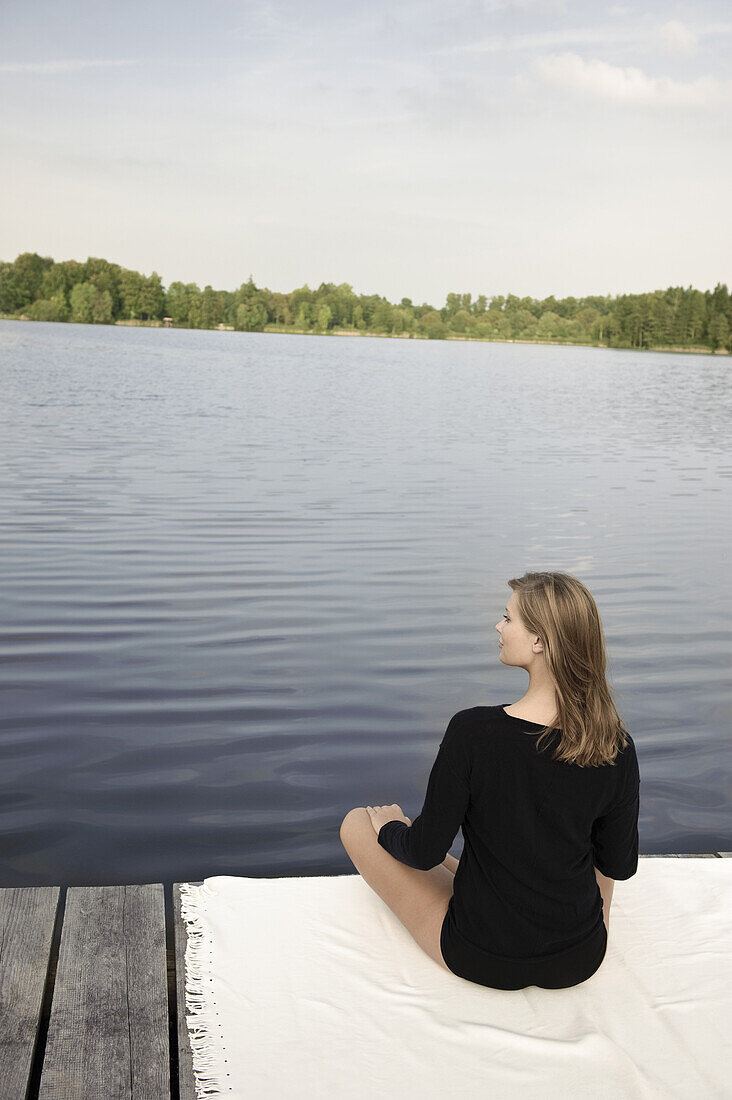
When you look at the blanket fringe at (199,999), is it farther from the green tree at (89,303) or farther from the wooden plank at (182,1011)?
the green tree at (89,303)

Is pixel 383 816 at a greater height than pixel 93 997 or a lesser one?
greater

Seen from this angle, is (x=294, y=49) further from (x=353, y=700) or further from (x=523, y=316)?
(x=353, y=700)

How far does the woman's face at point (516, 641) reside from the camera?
8.45 feet

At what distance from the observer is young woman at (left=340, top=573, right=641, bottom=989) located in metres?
2.49

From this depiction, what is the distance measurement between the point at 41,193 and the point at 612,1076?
9133cm

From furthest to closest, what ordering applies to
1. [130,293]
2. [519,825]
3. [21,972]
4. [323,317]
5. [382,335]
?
[382,335] < [323,317] < [130,293] < [21,972] < [519,825]

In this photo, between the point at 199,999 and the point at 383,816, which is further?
the point at 383,816

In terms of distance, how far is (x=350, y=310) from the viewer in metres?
112

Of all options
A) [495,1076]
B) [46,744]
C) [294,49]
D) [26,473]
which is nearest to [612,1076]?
[495,1076]

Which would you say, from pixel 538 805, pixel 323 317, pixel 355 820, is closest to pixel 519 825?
pixel 538 805

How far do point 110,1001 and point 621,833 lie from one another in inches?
54.8

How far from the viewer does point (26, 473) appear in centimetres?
1267

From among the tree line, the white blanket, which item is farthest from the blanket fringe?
the tree line

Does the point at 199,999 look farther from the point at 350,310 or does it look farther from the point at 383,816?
the point at 350,310
